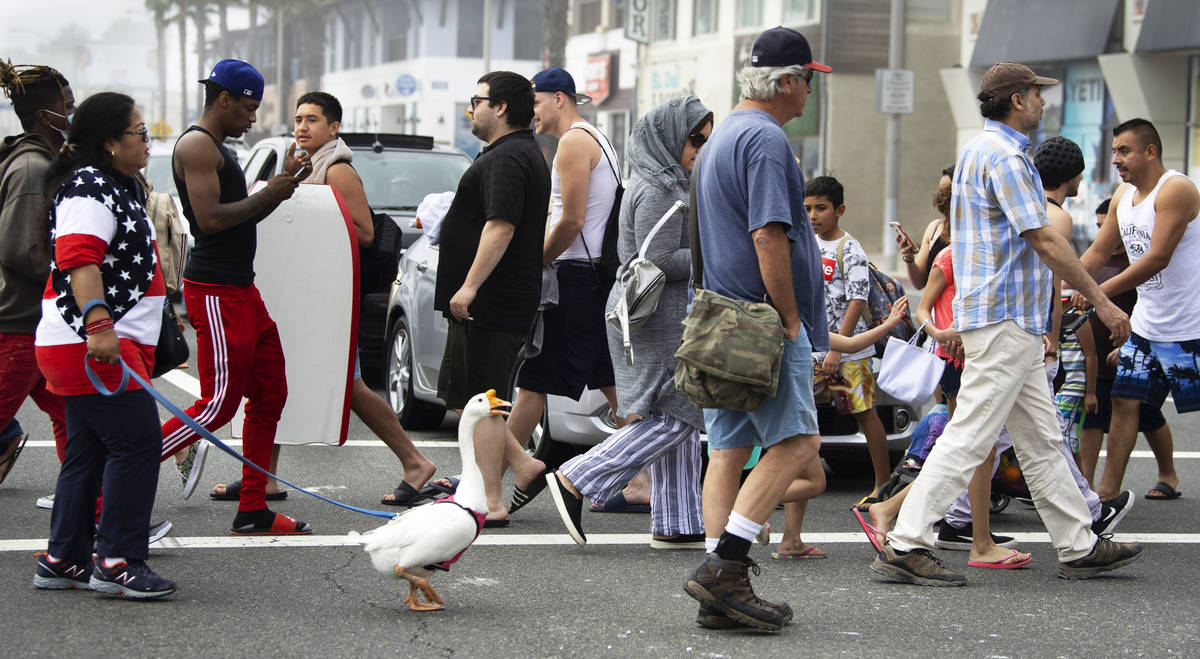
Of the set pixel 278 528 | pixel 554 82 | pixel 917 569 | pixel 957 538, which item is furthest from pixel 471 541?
pixel 554 82

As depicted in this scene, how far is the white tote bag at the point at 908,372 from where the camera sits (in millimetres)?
6180

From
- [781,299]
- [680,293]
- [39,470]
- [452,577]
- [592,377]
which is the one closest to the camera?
[781,299]

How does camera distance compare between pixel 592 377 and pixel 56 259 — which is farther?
pixel 592 377

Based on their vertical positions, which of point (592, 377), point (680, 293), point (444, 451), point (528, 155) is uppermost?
point (528, 155)

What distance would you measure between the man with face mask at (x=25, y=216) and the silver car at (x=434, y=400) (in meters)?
1.94

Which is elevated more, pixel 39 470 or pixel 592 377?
pixel 592 377

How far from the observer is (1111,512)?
618 cm

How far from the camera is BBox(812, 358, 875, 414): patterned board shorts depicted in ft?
22.6

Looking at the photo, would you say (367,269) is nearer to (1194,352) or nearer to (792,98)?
(792,98)

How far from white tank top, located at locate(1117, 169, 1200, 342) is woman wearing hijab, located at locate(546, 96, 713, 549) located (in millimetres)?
2120

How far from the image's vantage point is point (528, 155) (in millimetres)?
6438

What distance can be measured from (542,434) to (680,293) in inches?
73.2

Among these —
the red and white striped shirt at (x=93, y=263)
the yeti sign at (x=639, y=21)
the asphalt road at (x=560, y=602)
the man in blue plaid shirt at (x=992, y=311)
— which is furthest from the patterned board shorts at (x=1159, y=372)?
the yeti sign at (x=639, y=21)

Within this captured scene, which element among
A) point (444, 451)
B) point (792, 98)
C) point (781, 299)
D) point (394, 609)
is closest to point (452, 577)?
point (394, 609)
